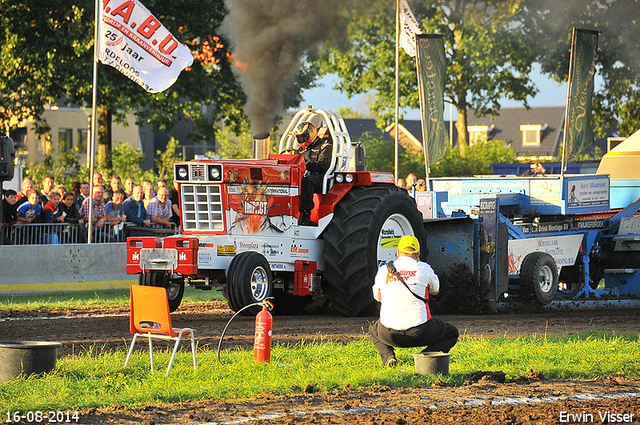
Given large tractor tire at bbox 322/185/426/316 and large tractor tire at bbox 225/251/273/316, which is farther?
large tractor tire at bbox 322/185/426/316

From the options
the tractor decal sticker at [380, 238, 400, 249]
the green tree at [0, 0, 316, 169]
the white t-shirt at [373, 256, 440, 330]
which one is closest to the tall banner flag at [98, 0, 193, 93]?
the tractor decal sticker at [380, 238, 400, 249]

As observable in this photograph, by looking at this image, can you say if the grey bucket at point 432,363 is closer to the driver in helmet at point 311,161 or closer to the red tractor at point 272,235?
the red tractor at point 272,235

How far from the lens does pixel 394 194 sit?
12141 millimetres

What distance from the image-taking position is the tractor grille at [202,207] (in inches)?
444

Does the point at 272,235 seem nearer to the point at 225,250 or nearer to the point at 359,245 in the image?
the point at 225,250

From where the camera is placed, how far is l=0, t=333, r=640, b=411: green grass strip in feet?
21.4

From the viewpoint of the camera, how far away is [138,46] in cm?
1589

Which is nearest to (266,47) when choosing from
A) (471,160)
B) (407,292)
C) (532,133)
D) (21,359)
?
(407,292)

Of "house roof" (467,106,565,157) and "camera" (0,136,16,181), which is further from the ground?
"house roof" (467,106,565,157)

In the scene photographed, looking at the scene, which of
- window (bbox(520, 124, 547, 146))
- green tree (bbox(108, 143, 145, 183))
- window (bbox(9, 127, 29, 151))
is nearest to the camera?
green tree (bbox(108, 143, 145, 183))

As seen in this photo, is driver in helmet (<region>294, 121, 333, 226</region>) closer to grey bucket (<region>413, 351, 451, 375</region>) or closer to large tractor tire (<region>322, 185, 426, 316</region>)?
large tractor tire (<region>322, 185, 426, 316</region>)

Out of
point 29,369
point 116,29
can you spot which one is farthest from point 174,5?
point 29,369

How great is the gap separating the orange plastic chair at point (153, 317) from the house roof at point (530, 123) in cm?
Result: 6465

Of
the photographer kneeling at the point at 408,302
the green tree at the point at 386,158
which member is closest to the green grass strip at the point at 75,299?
the photographer kneeling at the point at 408,302
